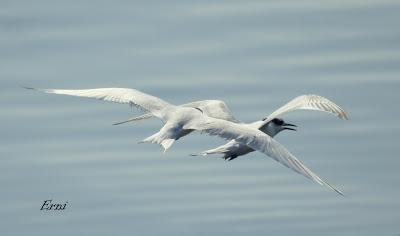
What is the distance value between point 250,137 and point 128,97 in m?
3.32

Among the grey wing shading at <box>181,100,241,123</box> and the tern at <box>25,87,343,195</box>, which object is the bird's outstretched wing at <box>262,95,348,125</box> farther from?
the tern at <box>25,87,343,195</box>

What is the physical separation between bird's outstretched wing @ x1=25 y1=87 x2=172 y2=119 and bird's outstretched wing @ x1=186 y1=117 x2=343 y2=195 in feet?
4.35

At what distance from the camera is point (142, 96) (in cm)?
2597

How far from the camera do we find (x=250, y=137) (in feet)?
76.3

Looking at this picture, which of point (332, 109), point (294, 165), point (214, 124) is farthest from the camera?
point (332, 109)

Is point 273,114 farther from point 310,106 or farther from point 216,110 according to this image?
point 216,110

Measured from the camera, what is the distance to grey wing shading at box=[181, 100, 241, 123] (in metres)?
25.9

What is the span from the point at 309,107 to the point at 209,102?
5.43 ft

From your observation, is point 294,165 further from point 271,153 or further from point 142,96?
point 142,96

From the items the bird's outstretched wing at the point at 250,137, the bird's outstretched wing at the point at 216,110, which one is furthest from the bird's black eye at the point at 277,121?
the bird's outstretched wing at the point at 250,137

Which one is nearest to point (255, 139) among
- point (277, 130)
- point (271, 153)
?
point (271, 153)

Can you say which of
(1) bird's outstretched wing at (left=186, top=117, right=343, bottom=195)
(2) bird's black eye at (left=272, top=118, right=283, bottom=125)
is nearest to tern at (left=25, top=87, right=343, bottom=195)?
(1) bird's outstretched wing at (left=186, top=117, right=343, bottom=195)

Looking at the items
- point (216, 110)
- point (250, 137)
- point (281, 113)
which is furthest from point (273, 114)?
point (250, 137)

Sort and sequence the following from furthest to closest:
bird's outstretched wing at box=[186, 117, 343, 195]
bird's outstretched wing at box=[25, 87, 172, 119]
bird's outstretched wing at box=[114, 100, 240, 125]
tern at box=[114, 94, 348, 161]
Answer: bird's outstretched wing at box=[114, 100, 240, 125]
bird's outstretched wing at box=[25, 87, 172, 119]
tern at box=[114, 94, 348, 161]
bird's outstretched wing at box=[186, 117, 343, 195]
